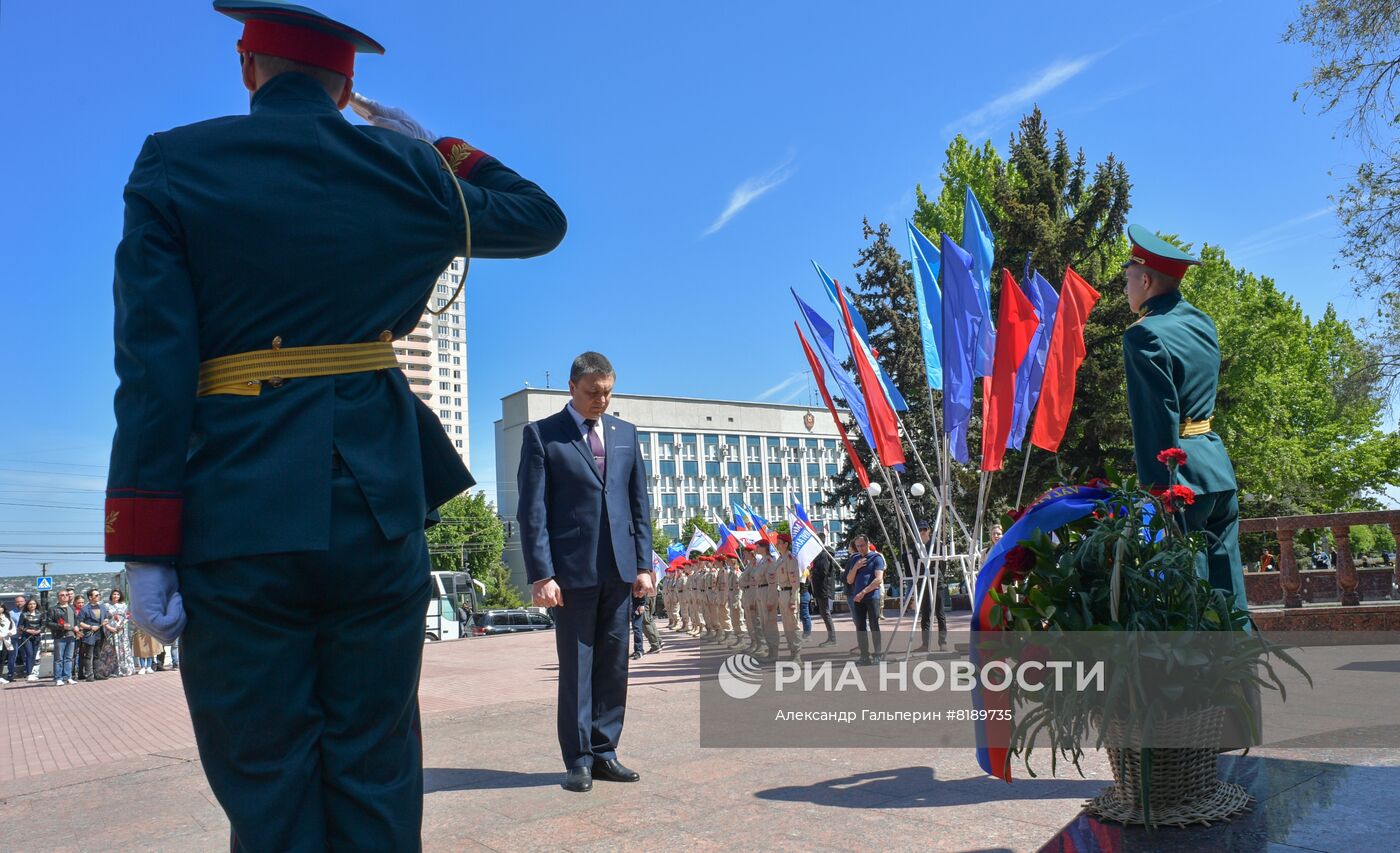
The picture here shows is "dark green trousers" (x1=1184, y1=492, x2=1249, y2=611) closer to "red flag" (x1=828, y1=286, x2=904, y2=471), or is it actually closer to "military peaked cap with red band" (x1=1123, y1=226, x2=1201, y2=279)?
"military peaked cap with red band" (x1=1123, y1=226, x2=1201, y2=279)

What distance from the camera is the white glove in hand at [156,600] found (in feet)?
6.03

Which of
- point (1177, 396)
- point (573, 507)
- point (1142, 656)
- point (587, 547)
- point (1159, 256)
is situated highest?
point (1159, 256)

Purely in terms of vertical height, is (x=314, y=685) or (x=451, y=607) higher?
(x=314, y=685)

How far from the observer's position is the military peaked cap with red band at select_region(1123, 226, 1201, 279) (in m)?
3.90

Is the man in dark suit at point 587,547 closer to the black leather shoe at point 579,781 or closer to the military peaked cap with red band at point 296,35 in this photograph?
the black leather shoe at point 579,781

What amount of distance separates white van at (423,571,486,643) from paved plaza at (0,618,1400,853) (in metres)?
31.5

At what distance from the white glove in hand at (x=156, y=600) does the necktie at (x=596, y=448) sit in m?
3.33

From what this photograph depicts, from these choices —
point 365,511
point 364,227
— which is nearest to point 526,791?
point 365,511

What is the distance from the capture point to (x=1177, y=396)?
146 inches

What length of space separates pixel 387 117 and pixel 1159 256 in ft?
9.92

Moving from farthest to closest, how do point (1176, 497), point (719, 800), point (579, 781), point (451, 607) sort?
1. point (451, 607)
2. point (579, 781)
3. point (719, 800)
4. point (1176, 497)

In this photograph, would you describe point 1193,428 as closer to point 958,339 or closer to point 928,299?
point 958,339

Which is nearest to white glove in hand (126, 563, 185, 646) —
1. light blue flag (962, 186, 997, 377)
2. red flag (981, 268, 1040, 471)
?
red flag (981, 268, 1040, 471)

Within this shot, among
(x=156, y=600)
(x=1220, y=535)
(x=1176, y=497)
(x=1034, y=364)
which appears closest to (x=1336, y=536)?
(x=1034, y=364)
